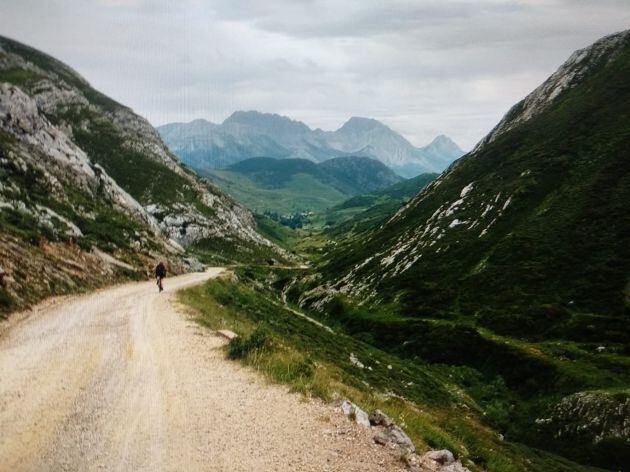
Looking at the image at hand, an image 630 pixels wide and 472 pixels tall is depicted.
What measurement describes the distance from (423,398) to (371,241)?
10284 centimetres

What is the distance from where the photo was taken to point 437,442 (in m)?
15.2

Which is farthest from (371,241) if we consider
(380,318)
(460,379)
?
(460,379)

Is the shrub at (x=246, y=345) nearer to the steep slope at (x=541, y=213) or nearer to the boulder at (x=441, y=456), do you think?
the boulder at (x=441, y=456)

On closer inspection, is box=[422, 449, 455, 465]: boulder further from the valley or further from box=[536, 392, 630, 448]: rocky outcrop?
box=[536, 392, 630, 448]: rocky outcrop

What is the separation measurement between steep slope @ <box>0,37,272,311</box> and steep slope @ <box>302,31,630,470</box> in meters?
44.8

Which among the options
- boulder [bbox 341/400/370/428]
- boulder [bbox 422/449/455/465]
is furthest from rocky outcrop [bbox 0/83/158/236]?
boulder [bbox 422/449/455/465]

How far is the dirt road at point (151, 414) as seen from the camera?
1088 cm

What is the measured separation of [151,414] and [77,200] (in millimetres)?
68276

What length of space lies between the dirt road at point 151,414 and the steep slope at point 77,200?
383 inches

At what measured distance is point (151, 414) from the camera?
13.1 meters

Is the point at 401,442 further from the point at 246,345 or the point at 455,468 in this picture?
the point at 246,345

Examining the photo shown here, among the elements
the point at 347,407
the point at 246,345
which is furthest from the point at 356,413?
the point at 246,345

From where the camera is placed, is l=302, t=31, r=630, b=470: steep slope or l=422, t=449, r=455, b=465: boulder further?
l=302, t=31, r=630, b=470: steep slope

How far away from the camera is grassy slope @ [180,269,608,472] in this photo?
16.9m
